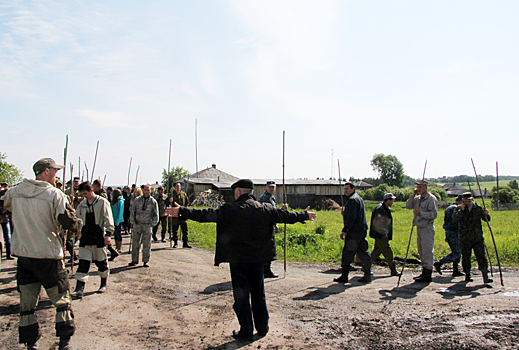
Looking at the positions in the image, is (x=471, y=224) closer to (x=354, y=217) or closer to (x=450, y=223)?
(x=450, y=223)

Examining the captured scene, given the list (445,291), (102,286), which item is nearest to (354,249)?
(445,291)

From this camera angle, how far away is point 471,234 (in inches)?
329

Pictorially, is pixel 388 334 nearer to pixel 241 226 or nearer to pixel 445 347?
pixel 445 347

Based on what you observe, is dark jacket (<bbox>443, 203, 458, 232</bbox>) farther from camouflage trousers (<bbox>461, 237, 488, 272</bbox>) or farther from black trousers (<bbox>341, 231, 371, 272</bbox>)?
black trousers (<bbox>341, 231, 371, 272</bbox>)

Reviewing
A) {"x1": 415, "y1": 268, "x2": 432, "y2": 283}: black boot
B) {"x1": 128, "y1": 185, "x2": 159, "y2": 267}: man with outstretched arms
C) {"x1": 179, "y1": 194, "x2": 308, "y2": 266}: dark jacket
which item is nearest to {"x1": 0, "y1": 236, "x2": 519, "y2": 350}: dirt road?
{"x1": 415, "y1": 268, "x2": 432, "y2": 283}: black boot

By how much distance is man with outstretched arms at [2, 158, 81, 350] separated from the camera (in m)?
4.56

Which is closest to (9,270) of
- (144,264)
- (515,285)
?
(144,264)

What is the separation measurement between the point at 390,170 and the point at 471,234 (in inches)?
3871

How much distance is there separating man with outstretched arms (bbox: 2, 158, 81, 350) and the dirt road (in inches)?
17.1

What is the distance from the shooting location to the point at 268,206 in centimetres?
525

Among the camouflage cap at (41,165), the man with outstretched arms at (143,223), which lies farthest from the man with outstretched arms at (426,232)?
the camouflage cap at (41,165)

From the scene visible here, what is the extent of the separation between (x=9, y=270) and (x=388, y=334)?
8321 millimetres

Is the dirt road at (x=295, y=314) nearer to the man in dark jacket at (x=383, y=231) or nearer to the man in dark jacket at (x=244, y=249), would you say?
the man in dark jacket at (x=244, y=249)

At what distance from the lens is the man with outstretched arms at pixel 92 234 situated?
6977 millimetres
